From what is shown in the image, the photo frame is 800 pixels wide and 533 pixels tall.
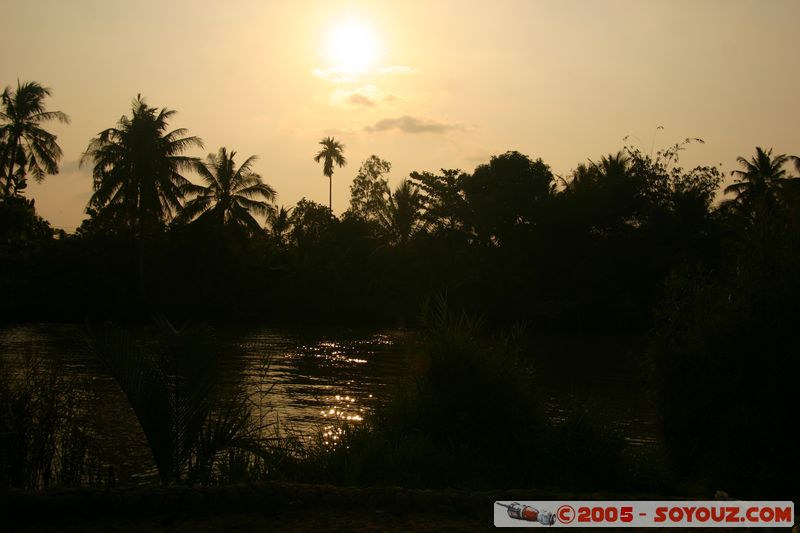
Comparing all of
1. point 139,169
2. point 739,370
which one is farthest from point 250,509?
point 139,169

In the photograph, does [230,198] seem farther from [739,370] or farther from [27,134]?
[739,370]

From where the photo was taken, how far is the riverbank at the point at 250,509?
5547 mm

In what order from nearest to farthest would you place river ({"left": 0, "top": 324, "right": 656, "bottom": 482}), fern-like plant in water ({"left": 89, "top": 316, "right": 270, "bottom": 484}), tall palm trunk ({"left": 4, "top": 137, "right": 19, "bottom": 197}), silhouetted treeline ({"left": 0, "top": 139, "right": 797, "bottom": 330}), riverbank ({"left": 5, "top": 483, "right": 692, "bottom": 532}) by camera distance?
riverbank ({"left": 5, "top": 483, "right": 692, "bottom": 532})
fern-like plant in water ({"left": 89, "top": 316, "right": 270, "bottom": 484})
river ({"left": 0, "top": 324, "right": 656, "bottom": 482})
tall palm trunk ({"left": 4, "top": 137, "right": 19, "bottom": 197})
silhouetted treeline ({"left": 0, "top": 139, "right": 797, "bottom": 330})

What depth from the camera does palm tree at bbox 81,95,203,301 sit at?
41.8 m

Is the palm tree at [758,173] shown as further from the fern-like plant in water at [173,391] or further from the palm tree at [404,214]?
the fern-like plant in water at [173,391]

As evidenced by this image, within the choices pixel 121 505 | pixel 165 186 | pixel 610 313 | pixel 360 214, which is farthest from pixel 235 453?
pixel 360 214

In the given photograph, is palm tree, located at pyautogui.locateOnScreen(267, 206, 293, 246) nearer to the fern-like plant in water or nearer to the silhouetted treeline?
the silhouetted treeline

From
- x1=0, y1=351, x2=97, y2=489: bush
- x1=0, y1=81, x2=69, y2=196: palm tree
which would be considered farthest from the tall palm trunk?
x1=0, y1=351, x2=97, y2=489: bush

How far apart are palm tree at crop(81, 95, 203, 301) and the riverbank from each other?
1525 inches

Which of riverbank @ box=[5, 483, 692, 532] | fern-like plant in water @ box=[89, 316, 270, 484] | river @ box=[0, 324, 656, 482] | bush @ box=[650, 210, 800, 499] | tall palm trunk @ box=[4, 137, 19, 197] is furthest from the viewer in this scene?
tall palm trunk @ box=[4, 137, 19, 197]

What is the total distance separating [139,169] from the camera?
137 ft

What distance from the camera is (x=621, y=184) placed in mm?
49531

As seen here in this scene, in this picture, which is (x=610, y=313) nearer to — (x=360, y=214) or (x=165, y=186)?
(x=360, y=214)

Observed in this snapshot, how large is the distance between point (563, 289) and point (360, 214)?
69.4 ft
